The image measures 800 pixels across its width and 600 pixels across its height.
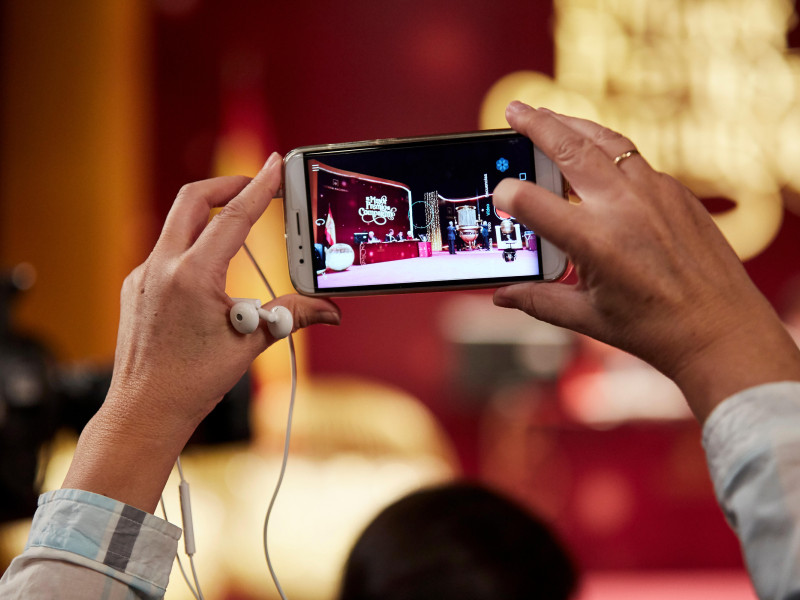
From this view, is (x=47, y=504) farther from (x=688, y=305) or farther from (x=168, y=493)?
(x=168, y=493)

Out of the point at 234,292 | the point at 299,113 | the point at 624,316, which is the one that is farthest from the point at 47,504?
the point at 299,113

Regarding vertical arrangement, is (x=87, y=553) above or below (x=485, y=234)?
below

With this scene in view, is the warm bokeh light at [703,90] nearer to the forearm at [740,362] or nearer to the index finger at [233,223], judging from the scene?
the index finger at [233,223]

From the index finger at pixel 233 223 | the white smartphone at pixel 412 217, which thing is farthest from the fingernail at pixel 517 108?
the index finger at pixel 233 223

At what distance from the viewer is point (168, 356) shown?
0.54 meters

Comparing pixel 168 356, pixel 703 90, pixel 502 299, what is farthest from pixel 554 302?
pixel 703 90

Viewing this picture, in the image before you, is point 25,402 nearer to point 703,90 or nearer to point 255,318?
point 255,318

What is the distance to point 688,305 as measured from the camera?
0.46m

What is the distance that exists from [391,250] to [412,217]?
4 centimetres

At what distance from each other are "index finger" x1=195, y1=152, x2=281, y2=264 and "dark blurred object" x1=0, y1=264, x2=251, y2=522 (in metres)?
0.57

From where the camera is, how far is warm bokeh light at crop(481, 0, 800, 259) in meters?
2.40

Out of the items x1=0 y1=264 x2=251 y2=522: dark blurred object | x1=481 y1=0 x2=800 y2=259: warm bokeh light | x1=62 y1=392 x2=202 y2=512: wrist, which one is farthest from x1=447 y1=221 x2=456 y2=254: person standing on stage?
x1=481 y1=0 x2=800 y2=259: warm bokeh light

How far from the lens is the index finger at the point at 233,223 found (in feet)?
1.82

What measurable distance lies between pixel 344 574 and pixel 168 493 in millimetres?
1923
